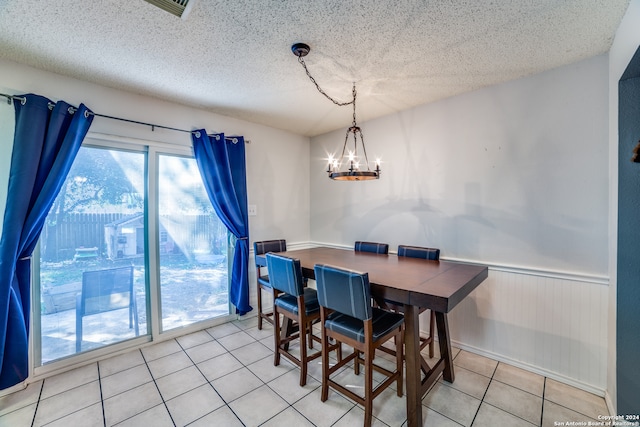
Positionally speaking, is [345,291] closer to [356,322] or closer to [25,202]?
[356,322]

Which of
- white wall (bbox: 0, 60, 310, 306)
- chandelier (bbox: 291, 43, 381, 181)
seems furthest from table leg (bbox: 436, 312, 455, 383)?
white wall (bbox: 0, 60, 310, 306)

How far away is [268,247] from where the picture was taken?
10.9 ft

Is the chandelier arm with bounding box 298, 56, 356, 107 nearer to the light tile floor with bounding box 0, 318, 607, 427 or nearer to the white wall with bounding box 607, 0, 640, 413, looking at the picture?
the white wall with bounding box 607, 0, 640, 413

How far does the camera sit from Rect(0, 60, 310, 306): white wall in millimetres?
2119

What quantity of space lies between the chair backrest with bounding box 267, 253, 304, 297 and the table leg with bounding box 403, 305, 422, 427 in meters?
0.81

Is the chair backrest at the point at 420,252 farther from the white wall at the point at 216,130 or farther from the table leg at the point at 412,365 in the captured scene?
the white wall at the point at 216,130

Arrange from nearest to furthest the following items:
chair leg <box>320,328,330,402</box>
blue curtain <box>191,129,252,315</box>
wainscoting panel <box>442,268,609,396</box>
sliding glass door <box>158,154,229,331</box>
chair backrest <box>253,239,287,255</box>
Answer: chair leg <box>320,328,330,402</box> → wainscoting panel <box>442,268,609,396</box> → sliding glass door <box>158,154,229,331</box> → blue curtain <box>191,129,252,315</box> → chair backrest <box>253,239,287,255</box>

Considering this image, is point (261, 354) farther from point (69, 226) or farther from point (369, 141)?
point (369, 141)

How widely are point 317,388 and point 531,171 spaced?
98.4 inches

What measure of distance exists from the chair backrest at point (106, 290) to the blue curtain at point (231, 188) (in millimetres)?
1057

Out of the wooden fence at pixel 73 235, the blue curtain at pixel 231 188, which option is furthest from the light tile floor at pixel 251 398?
the wooden fence at pixel 73 235

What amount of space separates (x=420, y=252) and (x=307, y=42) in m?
2.04

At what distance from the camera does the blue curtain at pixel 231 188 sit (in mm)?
3066

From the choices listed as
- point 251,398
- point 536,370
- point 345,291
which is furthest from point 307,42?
point 536,370
